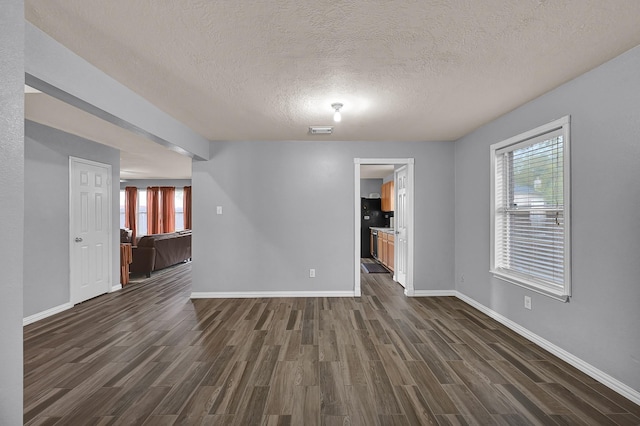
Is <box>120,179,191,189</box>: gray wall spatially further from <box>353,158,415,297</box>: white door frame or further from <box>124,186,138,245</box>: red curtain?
<box>353,158,415,297</box>: white door frame

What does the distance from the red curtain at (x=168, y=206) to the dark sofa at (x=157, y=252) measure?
9.15 ft

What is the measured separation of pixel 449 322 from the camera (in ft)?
11.6

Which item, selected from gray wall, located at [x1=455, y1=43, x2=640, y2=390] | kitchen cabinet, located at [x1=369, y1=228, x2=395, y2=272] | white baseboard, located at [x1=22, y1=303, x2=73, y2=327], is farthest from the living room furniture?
gray wall, located at [x1=455, y1=43, x2=640, y2=390]

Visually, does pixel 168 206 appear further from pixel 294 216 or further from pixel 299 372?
pixel 299 372

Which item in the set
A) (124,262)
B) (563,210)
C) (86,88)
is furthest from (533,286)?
(124,262)

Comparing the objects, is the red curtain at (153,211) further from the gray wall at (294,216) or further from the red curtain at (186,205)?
the gray wall at (294,216)

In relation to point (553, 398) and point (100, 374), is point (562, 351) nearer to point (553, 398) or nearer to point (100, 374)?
point (553, 398)

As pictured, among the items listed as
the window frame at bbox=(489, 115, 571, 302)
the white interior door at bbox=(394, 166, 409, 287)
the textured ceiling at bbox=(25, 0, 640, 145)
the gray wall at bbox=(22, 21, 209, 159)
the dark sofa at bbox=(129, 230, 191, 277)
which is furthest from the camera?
the dark sofa at bbox=(129, 230, 191, 277)

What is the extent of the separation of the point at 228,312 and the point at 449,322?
2.79 meters

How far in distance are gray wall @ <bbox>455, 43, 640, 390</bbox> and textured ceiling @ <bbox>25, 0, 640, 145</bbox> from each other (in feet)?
0.63

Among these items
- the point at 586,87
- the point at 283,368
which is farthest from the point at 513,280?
the point at 283,368

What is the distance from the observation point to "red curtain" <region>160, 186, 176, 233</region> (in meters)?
9.84

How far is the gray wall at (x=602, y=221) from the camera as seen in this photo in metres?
2.10

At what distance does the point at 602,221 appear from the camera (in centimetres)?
230
